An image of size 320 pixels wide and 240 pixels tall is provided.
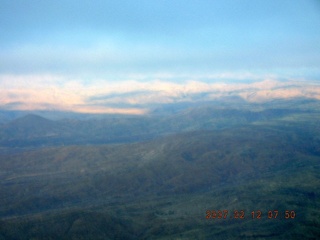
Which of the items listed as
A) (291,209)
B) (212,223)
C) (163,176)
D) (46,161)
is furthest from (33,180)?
(291,209)

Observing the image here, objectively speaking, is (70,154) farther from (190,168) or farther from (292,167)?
(292,167)
